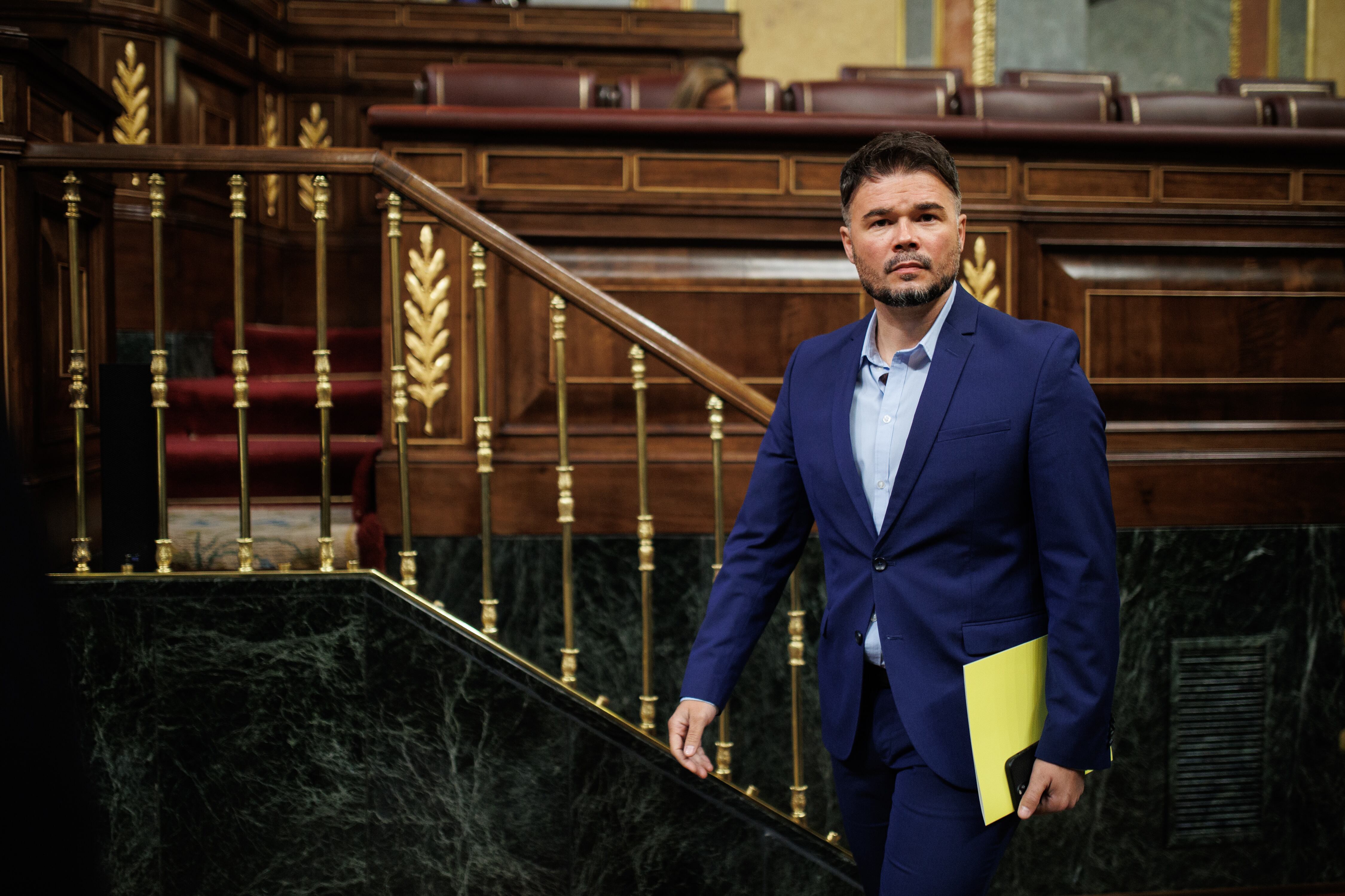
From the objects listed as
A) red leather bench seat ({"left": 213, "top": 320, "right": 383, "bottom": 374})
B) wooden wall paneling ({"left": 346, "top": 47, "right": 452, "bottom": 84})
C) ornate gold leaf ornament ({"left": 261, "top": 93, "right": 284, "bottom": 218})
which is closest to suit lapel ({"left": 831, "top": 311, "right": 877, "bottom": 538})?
red leather bench seat ({"left": 213, "top": 320, "right": 383, "bottom": 374})

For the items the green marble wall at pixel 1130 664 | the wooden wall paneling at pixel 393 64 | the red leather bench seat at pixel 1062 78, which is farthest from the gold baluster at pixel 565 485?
the red leather bench seat at pixel 1062 78

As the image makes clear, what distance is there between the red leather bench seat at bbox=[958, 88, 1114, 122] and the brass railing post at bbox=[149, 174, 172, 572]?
96.9 inches

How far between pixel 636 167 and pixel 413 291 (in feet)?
2.24

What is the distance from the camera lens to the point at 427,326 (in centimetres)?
237

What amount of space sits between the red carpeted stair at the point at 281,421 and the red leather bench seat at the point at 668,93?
4.08ft

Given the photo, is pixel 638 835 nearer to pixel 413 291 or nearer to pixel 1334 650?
pixel 413 291

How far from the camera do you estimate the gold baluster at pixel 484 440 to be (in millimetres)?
1899

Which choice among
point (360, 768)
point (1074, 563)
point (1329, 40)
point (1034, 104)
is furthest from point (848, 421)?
point (1329, 40)

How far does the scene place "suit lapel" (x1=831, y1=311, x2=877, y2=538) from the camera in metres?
1.21

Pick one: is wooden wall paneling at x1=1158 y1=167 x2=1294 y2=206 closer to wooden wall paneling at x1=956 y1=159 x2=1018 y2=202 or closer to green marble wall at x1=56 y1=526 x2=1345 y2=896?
wooden wall paneling at x1=956 y1=159 x2=1018 y2=202

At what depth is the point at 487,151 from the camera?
2514 millimetres

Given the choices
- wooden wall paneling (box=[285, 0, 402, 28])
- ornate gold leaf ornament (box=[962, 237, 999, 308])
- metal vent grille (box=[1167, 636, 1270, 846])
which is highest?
wooden wall paneling (box=[285, 0, 402, 28])

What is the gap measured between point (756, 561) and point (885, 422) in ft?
Answer: 0.90

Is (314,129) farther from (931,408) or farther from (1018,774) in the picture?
(1018,774)
